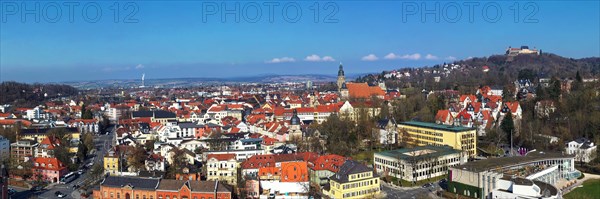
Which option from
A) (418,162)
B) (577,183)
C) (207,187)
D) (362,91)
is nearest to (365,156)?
(418,162)

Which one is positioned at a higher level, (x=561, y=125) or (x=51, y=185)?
(x=561, y=125)

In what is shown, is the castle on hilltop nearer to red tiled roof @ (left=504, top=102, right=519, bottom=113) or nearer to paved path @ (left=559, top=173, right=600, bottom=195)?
red tiled roof @ (left=504, top=102, right=519, bottom=113)

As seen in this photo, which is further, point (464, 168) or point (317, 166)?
point (317, 166)

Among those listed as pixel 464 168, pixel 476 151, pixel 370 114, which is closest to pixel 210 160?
pixel 464 168

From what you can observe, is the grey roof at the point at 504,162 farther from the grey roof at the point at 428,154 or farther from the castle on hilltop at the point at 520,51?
the castle on hilltop at the point at 520,51

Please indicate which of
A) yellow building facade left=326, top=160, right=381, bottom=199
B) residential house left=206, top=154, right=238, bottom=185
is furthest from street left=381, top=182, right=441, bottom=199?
residential house left=206, top=154, right=238, bottom=185

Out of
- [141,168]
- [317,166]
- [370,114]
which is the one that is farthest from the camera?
[370,114]

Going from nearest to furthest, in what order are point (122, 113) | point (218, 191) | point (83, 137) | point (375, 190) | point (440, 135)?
point (218, 191) < point (375, 190) < point (440, 135) < point (83, 137) < point (122, 113)

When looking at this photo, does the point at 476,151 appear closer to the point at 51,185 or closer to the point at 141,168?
the point at 141,168
